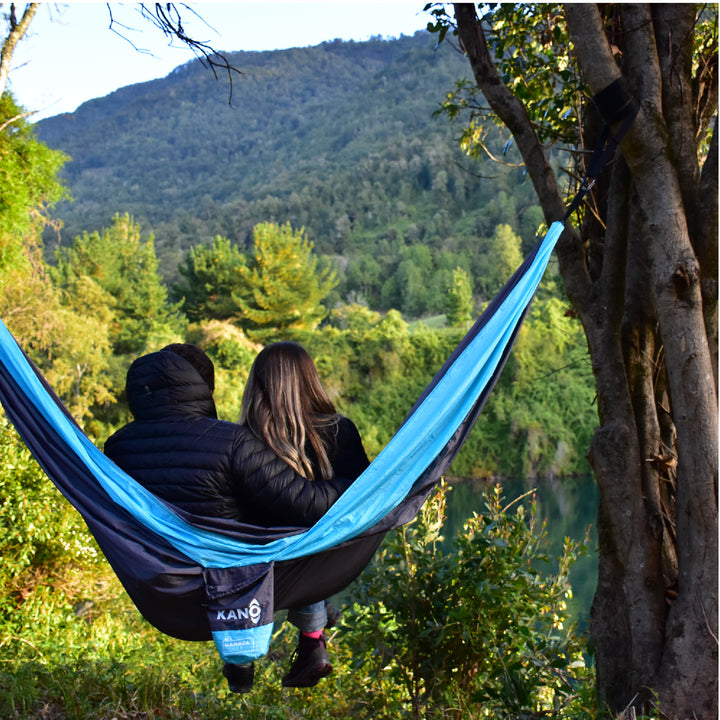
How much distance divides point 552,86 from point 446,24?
0.65 meters

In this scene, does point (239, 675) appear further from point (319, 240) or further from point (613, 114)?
point (319, 240)

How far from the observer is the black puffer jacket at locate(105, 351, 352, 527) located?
164 cm

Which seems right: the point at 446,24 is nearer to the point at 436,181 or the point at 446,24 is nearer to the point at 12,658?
the point at 12,658

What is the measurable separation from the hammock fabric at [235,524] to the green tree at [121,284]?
15.8 metres

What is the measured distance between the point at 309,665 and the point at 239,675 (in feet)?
0.75

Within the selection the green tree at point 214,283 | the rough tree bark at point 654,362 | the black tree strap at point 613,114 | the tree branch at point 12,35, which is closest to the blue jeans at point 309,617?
the rough tree bark at point 654,362

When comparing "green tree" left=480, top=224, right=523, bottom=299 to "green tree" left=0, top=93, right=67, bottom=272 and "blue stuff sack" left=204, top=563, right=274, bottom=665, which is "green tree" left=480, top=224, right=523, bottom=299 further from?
"blue stuff sack" left=204, top=563, right=274, bottom=665

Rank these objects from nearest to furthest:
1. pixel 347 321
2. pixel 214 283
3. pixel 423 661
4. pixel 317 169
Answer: pixel 423 661 < pixel 214 283 < pixel 347 321 < pixel 317 169

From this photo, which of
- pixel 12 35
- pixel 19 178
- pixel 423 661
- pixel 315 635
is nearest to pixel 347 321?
pixel 19 178

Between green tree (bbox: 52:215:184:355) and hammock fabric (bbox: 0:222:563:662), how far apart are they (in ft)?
51.8

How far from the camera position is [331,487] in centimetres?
173

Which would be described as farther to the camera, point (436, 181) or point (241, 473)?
point (436, 181)

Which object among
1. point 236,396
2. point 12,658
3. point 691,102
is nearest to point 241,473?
point 691,102

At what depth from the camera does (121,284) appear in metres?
19.9
